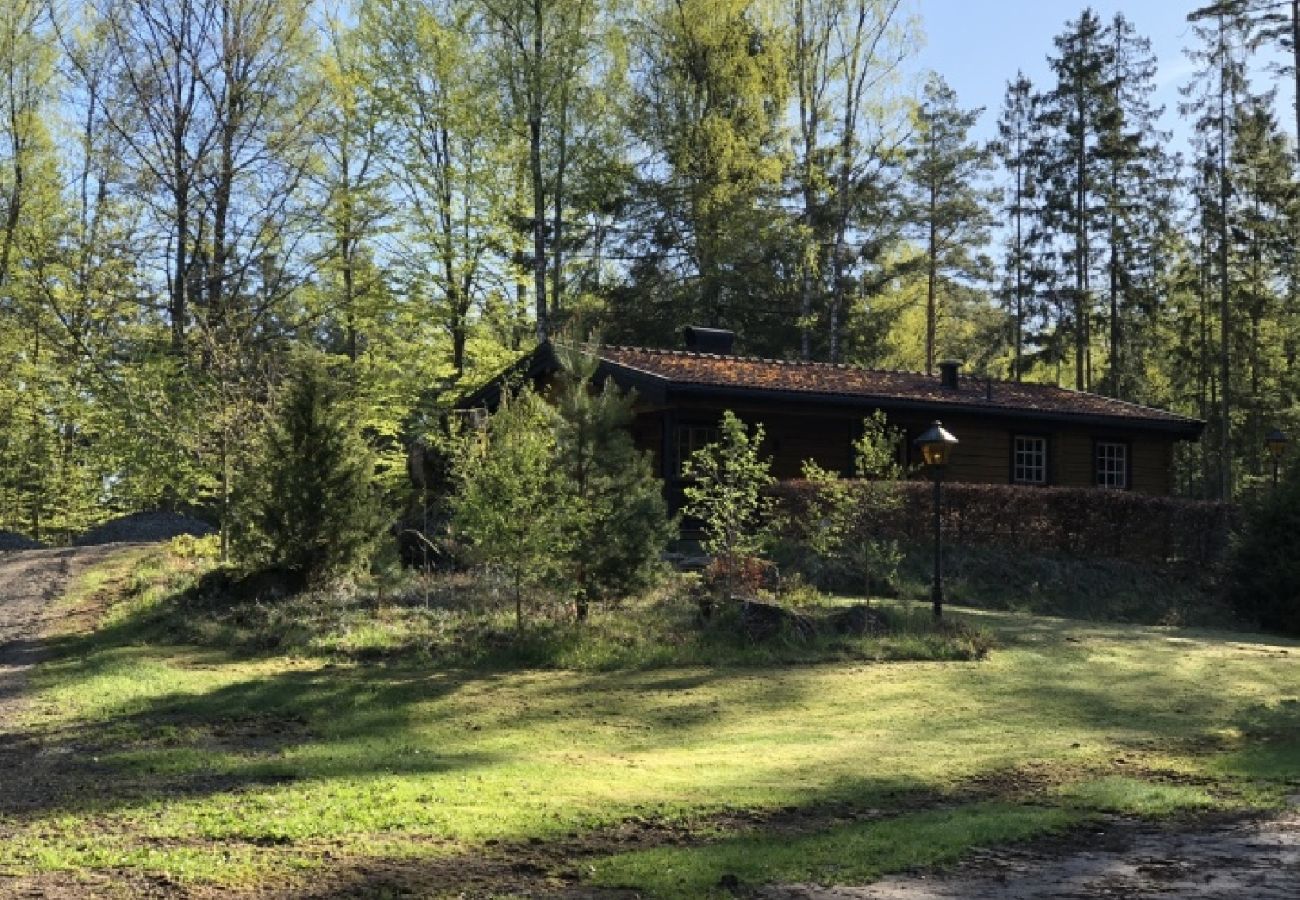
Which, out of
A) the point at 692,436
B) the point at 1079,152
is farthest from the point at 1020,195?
the point at 692,436

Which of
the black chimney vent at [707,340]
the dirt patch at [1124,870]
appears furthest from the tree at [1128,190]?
the dirt patch at [1124,870]

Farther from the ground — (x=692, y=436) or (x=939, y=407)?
(x=939, y=407)

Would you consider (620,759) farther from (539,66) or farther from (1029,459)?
(539,66)

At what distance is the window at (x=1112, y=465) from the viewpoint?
1023 inches

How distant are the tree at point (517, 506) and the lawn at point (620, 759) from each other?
4.52 feet

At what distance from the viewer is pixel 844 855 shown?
18.9 ft

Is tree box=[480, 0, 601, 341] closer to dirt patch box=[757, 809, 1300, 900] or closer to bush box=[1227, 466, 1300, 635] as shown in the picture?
bush box=[1227, 466, 1300, 635]

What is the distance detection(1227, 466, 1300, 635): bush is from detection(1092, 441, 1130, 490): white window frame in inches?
295

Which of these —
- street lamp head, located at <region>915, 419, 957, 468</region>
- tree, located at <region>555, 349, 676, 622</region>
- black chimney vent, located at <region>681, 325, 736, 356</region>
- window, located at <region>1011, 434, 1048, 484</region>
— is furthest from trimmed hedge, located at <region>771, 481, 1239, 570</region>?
black chimney vent, located at <region>681, 325, 736, 356</region>

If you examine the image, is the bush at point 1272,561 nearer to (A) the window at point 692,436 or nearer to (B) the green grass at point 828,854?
(A) the window at point 692,436

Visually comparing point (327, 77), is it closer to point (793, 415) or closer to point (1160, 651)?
point (793, 415)

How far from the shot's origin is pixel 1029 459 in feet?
82.6

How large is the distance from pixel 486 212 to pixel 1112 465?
16.2 m

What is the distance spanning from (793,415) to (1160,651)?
385 inches
